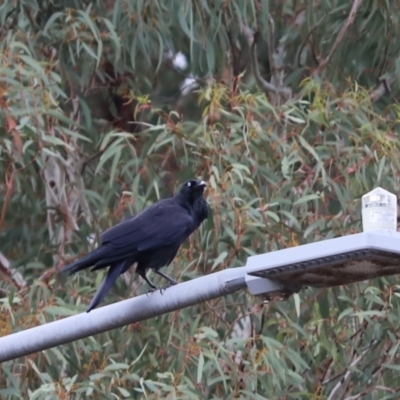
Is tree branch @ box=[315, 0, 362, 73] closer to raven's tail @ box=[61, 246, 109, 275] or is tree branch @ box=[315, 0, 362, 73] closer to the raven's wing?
the raven's wing

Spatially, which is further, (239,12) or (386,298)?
(239,12)

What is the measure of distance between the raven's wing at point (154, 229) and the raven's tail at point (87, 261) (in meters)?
0.15

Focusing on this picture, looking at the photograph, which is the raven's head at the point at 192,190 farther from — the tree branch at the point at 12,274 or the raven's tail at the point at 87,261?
the tree branch at the point at 12,274

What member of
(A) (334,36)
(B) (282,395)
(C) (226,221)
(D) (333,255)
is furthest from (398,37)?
(D) (333,255)

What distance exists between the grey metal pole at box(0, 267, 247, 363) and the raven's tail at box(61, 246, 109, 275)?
1.56 feet

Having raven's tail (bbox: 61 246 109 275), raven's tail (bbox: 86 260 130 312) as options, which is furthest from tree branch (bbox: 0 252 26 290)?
raven's tail (bbox: 61 246 109 275)

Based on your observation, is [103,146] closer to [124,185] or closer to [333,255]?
[124,185]

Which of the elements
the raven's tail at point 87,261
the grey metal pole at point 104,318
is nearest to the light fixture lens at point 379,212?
the grey metal pole at point 104,318

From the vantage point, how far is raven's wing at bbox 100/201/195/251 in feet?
16.5

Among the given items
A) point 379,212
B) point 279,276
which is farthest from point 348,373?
point 379,212

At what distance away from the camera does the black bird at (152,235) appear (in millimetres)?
4840

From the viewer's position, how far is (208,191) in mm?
6406

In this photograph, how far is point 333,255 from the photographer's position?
11.0 feet

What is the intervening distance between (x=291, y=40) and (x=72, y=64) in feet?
5.66
